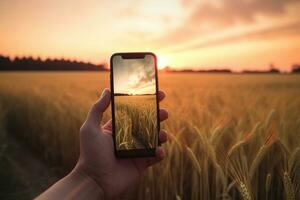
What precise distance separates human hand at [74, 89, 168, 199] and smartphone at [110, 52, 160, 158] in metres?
0.02

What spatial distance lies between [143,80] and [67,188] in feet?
1.08

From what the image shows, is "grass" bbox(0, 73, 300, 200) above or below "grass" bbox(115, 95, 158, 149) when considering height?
below

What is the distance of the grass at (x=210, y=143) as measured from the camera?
4.38 ft

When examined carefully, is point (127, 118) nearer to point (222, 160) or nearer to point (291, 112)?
point (222, 160)

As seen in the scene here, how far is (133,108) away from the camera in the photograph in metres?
1.29

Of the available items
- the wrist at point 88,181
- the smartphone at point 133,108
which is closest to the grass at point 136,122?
the smartphone at point 133,108

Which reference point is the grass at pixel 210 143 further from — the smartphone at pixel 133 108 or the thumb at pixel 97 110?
the thumb at pixel 97 110

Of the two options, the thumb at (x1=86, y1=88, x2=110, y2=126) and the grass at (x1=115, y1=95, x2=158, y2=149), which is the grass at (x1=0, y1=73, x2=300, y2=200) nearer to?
the grass at (x1=115, y1=95, x2=158, y2=149)

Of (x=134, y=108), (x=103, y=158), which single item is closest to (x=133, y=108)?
(x=134, y=108)

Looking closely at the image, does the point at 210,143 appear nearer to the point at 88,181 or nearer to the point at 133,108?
the point at 133,108

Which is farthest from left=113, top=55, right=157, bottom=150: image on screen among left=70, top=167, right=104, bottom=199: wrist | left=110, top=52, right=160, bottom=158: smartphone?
left=70, top=167, right=104, bottom=199: wrist

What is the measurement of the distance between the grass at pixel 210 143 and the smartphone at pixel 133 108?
118 mm

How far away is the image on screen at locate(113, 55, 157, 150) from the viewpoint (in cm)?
127

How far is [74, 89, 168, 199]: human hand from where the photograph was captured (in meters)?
1.25
